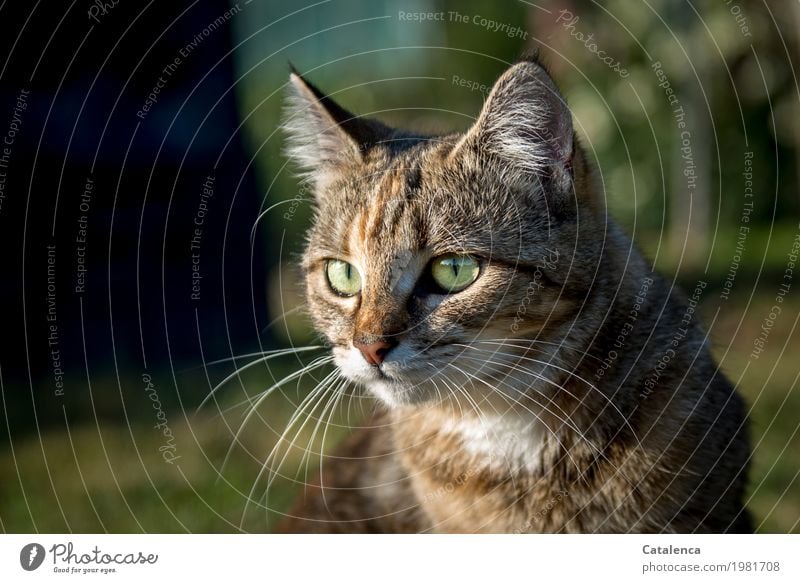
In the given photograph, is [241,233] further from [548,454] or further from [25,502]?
[548,454]

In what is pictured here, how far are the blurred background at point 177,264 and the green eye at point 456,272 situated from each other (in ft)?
3.04

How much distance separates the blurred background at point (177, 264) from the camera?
12.4 feet

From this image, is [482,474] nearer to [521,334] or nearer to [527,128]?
[521,334]

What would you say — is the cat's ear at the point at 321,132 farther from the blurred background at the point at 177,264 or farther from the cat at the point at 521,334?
the blurred background at the point at 177,264

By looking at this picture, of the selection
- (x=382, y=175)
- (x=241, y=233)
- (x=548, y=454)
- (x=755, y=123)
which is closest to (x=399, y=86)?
(x=241, y=233)

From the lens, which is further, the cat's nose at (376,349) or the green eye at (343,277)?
the green eye at (343,277)

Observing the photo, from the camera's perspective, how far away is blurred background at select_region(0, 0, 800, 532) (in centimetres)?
378

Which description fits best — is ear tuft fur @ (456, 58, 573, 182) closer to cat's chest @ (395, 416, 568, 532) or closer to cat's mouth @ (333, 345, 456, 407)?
cat's mouth @ (333, 345, 456, 407)

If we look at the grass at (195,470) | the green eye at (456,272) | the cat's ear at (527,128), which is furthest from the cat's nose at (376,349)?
the grass at (195,470)

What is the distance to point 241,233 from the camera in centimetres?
521

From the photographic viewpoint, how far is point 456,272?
2.34 meters

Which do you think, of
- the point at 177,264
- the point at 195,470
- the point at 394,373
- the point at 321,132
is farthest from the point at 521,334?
the point at 177,264

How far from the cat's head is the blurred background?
0.84m

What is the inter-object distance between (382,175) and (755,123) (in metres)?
5.17
